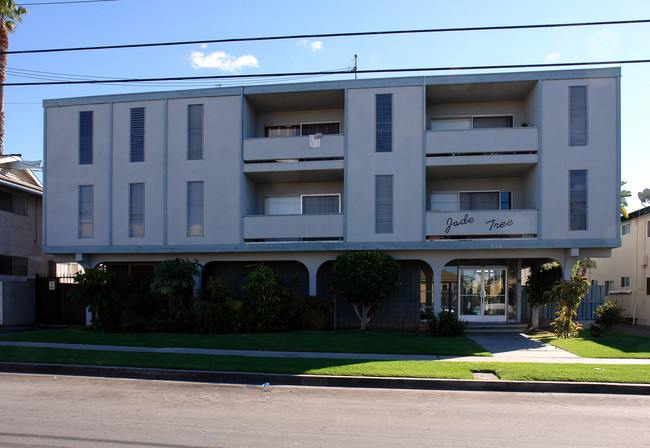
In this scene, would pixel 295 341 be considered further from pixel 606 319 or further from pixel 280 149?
pixel 606 319

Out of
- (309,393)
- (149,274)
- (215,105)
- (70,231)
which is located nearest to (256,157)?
(215,105)

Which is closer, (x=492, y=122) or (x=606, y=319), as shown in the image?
(x=606, y=319)

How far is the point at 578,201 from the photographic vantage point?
17203 millimetres

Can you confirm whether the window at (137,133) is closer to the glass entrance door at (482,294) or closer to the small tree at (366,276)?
the small tree at (366,276)

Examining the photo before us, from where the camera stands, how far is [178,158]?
1917cm

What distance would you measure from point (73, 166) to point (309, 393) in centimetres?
1534

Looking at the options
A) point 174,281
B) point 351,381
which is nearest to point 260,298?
point 174,281

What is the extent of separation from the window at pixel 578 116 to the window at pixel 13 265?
2375 cm

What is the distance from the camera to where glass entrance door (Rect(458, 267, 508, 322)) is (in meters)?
20.0

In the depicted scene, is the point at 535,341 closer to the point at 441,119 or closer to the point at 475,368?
the point at 475,368

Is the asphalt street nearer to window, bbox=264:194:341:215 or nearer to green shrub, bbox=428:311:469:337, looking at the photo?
green shrub, bbox=428:311:469:337

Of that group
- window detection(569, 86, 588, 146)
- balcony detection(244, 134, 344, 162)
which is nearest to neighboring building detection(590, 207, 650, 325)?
window detection(569, 86, 588, 146)

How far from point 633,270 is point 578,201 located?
12.1m

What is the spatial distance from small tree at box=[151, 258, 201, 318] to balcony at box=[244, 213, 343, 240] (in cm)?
248
